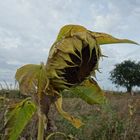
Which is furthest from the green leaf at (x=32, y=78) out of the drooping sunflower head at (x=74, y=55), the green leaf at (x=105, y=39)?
the green leaf at (x=105, y=39)

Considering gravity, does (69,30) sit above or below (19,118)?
above

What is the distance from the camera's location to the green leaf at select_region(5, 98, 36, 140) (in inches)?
37.2

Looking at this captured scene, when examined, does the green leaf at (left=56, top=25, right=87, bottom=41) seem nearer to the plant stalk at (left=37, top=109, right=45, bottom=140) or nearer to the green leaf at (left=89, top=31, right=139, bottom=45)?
the green leaf at (left=89, top=31, right=139, bottom=45)

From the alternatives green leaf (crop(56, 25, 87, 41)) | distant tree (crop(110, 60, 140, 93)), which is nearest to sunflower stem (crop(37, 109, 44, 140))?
green leaf (crop(56, 25, 87, 41))

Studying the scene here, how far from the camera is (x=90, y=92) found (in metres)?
0.98

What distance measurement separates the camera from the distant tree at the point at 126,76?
35625mm

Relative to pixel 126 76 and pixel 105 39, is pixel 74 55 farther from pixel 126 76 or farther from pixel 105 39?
pixel 126 76

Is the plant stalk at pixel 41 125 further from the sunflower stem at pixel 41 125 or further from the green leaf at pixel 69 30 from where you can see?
the green leaf at pixel 69 30

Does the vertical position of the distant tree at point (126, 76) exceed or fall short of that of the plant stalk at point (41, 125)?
it exceeds it

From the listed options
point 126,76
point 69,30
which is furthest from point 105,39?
point 126,76

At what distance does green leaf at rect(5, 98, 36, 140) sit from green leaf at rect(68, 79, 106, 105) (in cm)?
10

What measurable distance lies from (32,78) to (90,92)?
0.56 feet

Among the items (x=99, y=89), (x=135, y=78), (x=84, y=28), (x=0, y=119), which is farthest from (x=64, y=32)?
(x=135, y=78)

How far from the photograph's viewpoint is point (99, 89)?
3.16ft
